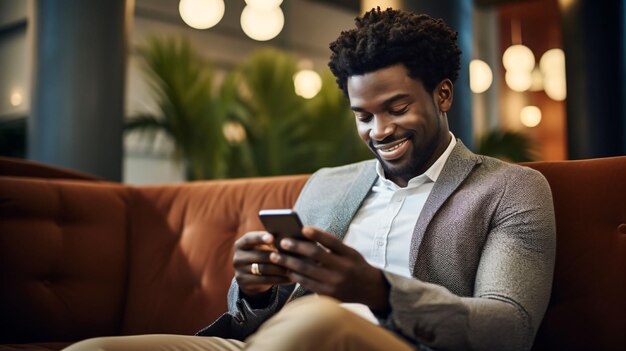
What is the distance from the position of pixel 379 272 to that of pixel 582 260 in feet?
2.61

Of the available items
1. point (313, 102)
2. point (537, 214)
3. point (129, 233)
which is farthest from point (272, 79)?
point (537, 214)

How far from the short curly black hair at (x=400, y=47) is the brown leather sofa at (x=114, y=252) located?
2.40 feet

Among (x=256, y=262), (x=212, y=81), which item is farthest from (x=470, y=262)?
(x=212, y=81)

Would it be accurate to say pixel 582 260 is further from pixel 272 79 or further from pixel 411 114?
pixel 272 79

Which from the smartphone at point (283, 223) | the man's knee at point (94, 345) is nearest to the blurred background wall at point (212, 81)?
the man's knee at point (94, 345)

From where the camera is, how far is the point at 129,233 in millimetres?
2816

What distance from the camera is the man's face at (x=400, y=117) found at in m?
1.87

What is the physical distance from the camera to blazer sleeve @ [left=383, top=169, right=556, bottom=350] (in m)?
1.46

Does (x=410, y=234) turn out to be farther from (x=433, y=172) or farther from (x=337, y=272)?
(x=337, y=272)

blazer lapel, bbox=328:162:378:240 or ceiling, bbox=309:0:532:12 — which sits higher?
ceiling, bbox=309:0:532:12

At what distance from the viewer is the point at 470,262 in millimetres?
1755

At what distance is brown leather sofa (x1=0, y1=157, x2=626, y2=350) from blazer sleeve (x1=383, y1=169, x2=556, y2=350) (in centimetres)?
97

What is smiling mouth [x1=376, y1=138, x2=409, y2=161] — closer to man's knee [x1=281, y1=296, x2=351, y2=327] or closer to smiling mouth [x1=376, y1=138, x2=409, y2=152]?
smiling mouth [x1=376, y1=138, x2=409, y2=152]

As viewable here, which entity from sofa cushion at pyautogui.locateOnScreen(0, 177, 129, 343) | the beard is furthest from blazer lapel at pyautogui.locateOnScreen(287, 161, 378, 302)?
sofa cushion at pyautogui.locateOnScreen(0, 177, 129, 343)
